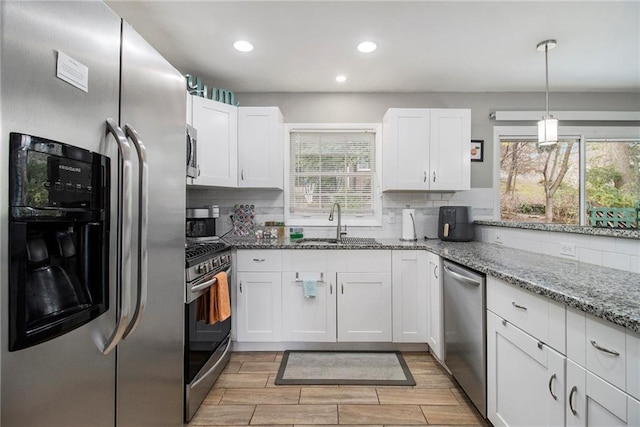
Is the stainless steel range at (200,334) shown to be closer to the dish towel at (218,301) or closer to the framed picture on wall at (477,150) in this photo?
the dish towel at (218,301)

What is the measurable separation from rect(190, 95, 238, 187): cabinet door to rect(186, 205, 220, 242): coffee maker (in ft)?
0.94

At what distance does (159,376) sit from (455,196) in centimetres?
306

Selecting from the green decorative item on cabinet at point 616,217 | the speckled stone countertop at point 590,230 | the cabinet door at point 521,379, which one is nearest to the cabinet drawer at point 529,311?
the cabinet door at point 521,379

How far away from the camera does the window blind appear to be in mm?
3219

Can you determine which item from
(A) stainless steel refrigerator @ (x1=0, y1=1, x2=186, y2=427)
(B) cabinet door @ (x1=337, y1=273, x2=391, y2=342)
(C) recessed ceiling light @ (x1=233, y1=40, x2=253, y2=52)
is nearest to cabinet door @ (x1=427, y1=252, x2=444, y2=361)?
(B) cabinet door @ (x1=337, y1=273, x2=391, y2=342)

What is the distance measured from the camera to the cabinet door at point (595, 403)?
83 cm

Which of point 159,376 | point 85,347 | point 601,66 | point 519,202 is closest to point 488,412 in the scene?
point 159,376

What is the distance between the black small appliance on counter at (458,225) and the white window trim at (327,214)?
26.6 inches

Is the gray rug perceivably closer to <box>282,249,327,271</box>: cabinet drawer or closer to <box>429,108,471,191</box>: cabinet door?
<box>282,249,327,271</box>: cabinet drawer

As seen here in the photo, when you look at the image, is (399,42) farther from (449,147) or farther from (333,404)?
(333,404)

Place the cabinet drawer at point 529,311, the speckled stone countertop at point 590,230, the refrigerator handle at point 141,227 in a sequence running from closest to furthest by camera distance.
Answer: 1. the refrigerator handle at point 141,227
2. the cabinet drawer at point 529,311
3. the speckled stone countertop at point 590,230

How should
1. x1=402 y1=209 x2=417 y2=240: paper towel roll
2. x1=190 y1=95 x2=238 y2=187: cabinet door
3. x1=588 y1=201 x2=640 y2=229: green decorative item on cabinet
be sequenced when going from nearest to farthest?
x1=588 y1=201 x2=640 y2=229: green decorative item on cabinet
x1=190 y1=95 x2=238 y2=187: cabinet door
x1=402 y1=209 x2=417 y2=240: paper towel roll

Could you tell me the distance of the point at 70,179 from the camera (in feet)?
2.47

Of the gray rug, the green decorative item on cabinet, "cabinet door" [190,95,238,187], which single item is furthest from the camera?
"cabinet door" [190,95,238,187]
